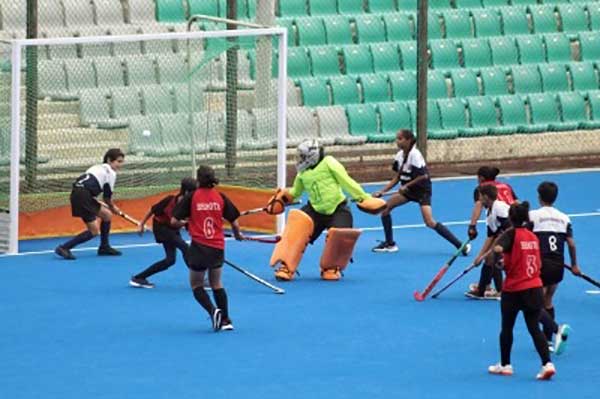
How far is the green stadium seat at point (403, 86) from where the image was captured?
3150 cm

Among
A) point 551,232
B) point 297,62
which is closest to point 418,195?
point 551,232

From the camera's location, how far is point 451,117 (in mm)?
31500

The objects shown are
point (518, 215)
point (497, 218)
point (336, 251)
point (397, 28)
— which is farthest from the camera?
point (397, 28)

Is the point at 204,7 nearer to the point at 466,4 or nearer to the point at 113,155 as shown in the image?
the point at 466,4

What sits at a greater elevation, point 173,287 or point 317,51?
point 317,51

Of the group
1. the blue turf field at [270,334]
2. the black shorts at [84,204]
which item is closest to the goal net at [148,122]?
the blue turf field at [270,334]

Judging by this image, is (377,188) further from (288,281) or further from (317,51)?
(288,281)

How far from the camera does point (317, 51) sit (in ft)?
103

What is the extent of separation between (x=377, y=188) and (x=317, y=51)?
3265 millimetres

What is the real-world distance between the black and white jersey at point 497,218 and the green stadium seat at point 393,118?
10.8 metres

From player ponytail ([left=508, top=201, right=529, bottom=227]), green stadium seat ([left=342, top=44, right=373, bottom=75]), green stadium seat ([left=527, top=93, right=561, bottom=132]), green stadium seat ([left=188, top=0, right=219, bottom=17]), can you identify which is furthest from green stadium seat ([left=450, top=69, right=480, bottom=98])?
player ponytail ([left=508, top=201, right=529, bottom=227])

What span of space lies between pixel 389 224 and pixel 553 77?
1037 cm

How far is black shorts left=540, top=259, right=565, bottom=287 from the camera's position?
59.0 ft

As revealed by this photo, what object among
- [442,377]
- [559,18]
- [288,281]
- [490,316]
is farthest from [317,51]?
[442,377]
